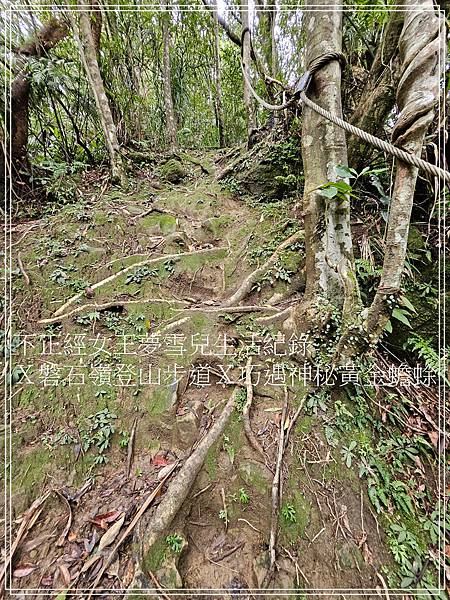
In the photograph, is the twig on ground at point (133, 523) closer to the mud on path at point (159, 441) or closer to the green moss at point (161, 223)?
the mud on path at point (159, 441)

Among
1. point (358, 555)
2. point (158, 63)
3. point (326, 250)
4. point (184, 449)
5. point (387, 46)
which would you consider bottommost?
point (358, 555)

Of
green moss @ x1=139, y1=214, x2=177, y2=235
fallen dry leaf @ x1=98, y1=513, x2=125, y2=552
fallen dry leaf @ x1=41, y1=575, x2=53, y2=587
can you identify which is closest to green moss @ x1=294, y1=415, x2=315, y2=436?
fallen dry leaf @ x1=98, y1=513, x2=125, y2=552

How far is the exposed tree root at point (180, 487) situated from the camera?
5.49ft

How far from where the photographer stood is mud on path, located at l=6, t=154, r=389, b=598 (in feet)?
5.46

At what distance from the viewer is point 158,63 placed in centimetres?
778

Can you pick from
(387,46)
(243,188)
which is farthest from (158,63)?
(387,46)

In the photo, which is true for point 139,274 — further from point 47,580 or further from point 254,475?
point 47,580

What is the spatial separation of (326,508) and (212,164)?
19.2 feet

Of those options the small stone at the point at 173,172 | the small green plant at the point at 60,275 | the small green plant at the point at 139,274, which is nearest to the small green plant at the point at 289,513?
the small green plant at the point at 139,274

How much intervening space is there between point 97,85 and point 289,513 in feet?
18.2

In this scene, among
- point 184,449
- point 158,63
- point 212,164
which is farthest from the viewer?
point 158,63

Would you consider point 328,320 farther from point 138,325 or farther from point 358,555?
point 138,325

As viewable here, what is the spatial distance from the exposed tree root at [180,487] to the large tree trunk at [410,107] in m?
1.30

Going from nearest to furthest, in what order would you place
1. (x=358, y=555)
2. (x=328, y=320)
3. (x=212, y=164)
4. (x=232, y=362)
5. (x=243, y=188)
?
(x=358, y=555) → (x=328, y=320) → (x=232, y=362) → (x=243, y=188) → (x=212, y=164)
